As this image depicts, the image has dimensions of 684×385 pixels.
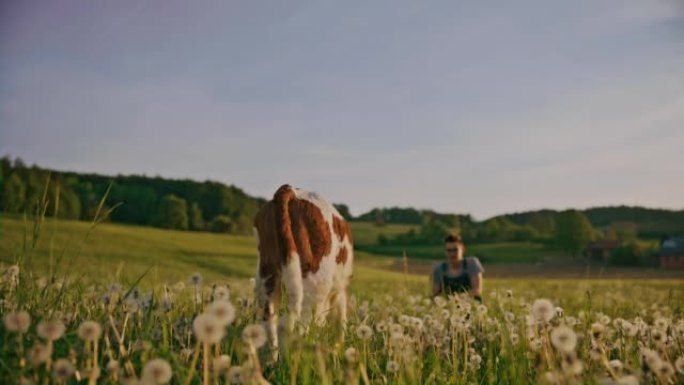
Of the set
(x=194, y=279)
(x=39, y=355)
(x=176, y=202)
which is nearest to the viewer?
(x=39, y=355)

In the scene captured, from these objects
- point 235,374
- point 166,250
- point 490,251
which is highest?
point 235,374

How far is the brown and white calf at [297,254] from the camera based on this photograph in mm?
5387

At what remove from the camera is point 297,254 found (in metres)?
5.54

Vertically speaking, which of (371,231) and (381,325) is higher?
(371,231)

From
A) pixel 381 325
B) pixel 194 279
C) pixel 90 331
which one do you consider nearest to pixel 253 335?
pixel 90 331

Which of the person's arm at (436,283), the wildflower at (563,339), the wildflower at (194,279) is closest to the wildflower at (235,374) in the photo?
the wildflower at (563,339)

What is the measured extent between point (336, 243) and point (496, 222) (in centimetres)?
10896

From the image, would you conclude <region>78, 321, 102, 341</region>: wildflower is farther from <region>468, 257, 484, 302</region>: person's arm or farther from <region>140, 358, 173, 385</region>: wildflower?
<region>468, 257, 484, 302</region>: person's arm

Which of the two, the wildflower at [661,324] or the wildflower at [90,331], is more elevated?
the wildflower at [90,331]

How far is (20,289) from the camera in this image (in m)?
4.57

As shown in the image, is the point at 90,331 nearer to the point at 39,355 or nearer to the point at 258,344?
the point at 39,355

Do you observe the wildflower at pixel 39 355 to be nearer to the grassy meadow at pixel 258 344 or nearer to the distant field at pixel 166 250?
the grassy meadow at pixel 258 344

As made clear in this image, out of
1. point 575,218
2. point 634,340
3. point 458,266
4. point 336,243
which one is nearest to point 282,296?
point 336,243

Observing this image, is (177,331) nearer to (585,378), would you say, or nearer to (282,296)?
(282,296)
